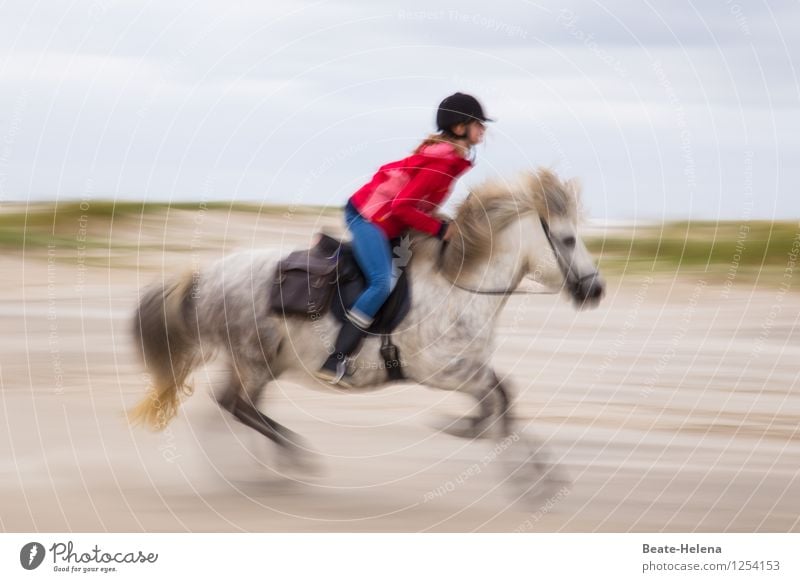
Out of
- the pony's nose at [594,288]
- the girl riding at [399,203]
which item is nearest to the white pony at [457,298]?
the pony's nose at [594,288]

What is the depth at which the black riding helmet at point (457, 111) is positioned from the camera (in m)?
8.07

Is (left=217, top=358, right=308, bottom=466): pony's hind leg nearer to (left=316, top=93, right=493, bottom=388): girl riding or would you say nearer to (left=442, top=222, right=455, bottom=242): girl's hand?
(left=316, top=93, right=493, bottom=388): girl riding

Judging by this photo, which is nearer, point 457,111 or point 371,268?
point 457,111

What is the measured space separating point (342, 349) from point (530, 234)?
1.50 m

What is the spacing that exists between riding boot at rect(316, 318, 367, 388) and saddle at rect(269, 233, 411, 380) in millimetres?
81

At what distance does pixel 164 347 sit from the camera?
29.2 feet

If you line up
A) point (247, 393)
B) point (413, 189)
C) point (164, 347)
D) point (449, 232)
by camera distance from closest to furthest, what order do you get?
A: point (413, 189) → point (449, 232) → point (247, 393) → point (164, 347)

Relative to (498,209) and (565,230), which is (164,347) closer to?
(498,209)

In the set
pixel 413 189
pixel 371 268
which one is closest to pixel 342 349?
pixel 371 268

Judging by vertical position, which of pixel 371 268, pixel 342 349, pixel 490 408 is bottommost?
pixel 490 408

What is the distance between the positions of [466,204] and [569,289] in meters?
0.91

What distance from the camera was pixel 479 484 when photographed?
905 cm

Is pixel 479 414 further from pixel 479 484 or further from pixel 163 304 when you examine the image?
pixel 163 304

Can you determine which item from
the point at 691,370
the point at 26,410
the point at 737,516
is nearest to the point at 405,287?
the point at 737,516
